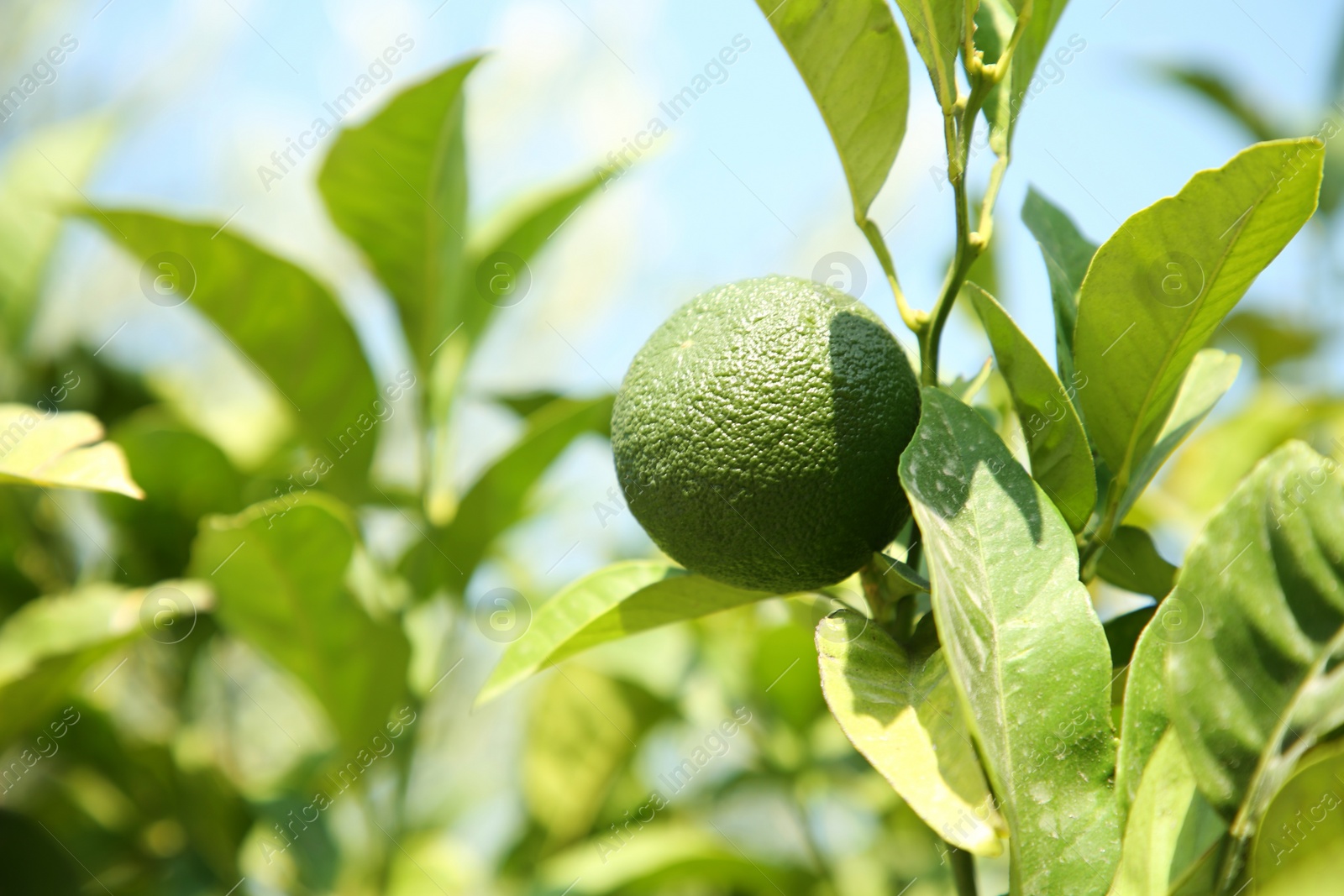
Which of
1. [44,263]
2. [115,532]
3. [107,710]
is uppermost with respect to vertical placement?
[44,263]

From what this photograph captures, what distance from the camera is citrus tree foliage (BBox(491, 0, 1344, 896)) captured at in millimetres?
550

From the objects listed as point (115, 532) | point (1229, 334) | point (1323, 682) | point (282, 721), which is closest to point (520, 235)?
point (115, 532)

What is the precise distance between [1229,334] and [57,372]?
78.5 inches

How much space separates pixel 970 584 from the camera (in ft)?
1.88

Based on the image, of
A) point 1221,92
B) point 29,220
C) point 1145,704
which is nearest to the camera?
point 1145,704

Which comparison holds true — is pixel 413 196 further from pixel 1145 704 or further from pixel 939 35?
pixel 1145 704

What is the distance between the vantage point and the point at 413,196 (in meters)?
1.19

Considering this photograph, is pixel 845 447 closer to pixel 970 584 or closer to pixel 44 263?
pixel 970 584

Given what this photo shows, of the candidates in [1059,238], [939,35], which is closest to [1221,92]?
[1059,238]

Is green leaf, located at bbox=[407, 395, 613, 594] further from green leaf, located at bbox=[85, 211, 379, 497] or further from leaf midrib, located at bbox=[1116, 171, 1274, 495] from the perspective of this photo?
leaf midrib, located at bbox=[1116, 171, 1274, 495]

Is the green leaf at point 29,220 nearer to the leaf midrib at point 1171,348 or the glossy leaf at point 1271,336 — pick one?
the leaf midrib at point 1171,348

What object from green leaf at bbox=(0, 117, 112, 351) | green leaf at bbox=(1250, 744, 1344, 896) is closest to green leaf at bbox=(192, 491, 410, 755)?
green leaf at bbox=(0, 117, 112, 351)

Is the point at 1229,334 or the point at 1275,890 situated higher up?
the point at 1229,334

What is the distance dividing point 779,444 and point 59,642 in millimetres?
957
